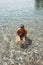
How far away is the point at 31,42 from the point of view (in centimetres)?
1262

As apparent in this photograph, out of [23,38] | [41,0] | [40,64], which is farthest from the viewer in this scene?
[41,0]

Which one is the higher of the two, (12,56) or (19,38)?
(19,38)

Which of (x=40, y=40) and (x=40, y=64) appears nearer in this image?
(x=40, y=64)

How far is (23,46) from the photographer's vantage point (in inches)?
471

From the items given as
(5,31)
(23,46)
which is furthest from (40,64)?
(5,31)

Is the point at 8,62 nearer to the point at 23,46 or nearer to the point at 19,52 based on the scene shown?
the point at 19,52

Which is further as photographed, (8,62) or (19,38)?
(19,38)

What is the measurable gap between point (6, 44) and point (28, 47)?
1.86 meters

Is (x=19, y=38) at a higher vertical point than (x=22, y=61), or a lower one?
higher

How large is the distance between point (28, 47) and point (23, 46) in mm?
400

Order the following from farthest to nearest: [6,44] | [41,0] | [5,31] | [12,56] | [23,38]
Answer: [41,0] < [5,31] < [6,44] < [23,38] < [12,56]

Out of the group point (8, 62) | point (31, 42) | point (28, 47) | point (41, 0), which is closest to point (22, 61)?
point (8, 62)

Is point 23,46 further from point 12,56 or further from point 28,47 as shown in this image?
point 12,56

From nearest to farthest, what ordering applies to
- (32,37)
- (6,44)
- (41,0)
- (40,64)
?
1. (40,64)
2. (6,44)
3. (32,37)
4. (41,0)
